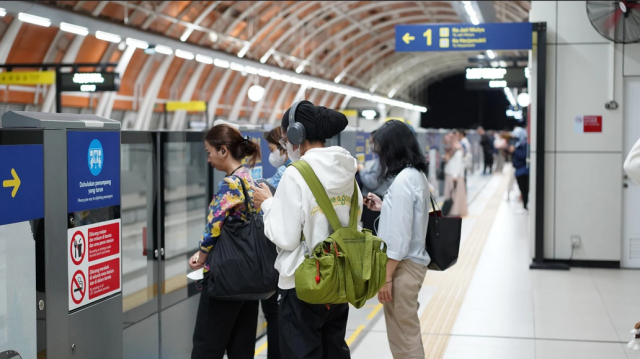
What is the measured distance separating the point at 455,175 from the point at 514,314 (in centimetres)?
781

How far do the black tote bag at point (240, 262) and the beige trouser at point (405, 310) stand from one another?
2.46 feet

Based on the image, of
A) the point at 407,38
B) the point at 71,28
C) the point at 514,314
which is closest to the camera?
the point at 514,314

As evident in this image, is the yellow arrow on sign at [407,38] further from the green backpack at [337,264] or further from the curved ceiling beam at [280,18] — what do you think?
the curved ceiling beam at [280,18]

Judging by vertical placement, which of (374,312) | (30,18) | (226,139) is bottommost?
(374,312)

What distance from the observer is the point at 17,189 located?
277 cm

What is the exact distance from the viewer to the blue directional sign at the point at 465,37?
879cm

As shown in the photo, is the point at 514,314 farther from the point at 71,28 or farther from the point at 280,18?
the point at 280,18

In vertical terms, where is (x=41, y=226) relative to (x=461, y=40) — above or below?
below

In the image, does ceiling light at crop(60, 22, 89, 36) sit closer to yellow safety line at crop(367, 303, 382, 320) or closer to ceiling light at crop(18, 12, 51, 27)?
ceiling light at crop(18, 12, 51, 27)

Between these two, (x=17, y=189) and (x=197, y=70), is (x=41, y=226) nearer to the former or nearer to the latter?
(x=17, y=189)

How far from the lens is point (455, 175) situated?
14.4 meters

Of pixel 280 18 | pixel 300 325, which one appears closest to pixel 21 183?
pixel 300 325

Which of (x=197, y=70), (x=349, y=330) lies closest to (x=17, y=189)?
(x=349, y=330)

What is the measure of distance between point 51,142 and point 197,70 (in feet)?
85.6
